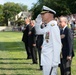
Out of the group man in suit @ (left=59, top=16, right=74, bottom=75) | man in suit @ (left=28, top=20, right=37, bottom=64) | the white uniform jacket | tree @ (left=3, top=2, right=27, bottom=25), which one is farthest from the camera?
tree @ (left=3, top=2, right=27, bottom=25)

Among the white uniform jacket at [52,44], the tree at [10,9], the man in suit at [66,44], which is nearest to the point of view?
the white uniform jacket at [52,44]

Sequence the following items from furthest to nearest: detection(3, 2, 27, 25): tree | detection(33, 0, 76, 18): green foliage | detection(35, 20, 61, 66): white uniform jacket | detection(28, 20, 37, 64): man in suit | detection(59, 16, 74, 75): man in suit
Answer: detection(3, 2, 27, 25): tree < detection(33, 0, 76, 18): green foliage < detection(28, 20, 37, 64): man in suit < detection(59, 16, 74, 75): man in suit < detection(35, 20, 61, 66): white uniform jacket

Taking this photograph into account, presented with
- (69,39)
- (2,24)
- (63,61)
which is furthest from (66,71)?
(2,24)

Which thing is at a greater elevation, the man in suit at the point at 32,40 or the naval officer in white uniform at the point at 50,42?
the naval officer in white uniform at the point at 50,42

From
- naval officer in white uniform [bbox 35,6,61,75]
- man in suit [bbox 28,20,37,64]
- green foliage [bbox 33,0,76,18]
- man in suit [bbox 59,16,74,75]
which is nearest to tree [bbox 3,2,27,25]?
green foliage [bbox 33,0,76,18]

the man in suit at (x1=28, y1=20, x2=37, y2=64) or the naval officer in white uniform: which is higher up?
the naval officer in white uniform

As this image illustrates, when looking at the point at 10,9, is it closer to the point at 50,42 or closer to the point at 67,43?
the point at 67,43

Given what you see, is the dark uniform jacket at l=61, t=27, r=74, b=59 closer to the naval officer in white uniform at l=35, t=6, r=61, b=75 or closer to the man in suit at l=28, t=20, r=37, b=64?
the naval officer in white uniform at l=35, t=6, r=61, b=75

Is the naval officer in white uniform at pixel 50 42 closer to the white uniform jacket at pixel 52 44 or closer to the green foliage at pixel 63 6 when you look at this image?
the white uniform jacket at pixel 52 44

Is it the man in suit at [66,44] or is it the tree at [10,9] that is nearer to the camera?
the man in suit at [66,44]

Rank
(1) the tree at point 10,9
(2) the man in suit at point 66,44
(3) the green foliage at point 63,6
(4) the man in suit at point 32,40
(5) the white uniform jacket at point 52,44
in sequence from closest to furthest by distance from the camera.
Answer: (5) the white uniform jacket at point 52,44
(2) the man in suit at point 66,44
(4) the man in suit at point 32,40
(3) the green foliage at point 63,6
(1) the tree at point 10,9

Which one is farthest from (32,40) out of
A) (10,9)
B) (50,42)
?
(10,9)

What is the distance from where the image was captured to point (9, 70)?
1257cm

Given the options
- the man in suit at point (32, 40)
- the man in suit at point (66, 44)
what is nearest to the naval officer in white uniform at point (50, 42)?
the man in suit at point (66, 44)
